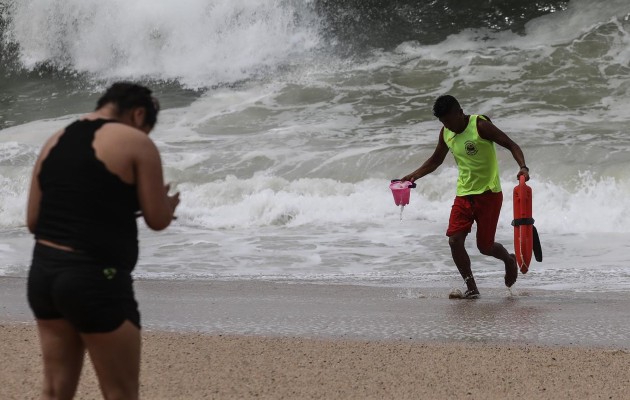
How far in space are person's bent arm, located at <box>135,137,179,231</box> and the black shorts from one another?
178 mm

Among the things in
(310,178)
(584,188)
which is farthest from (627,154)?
(310,178)

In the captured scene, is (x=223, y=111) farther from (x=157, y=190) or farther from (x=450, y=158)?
(x=157, y=190)

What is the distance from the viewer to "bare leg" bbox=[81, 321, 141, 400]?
8.95ft

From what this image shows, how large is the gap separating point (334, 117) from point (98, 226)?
1360 centimetres

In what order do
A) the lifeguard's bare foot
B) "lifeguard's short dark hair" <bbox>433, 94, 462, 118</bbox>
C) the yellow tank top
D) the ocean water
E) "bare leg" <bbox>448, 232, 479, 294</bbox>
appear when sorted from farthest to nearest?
the ocean water
the lifeguard's bare foot
"bare leg" <bbox>448, 232, 479, 294</bbox>
the yellow tank top
"lifeguard's short dark hair" <bbox>433, 94, 462, 118</bbox>

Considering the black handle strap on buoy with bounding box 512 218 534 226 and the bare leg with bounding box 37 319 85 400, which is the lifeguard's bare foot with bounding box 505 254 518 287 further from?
the bare leg with bounding box 37 319 85 400

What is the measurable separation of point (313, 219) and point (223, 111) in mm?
6576

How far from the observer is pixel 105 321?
2701mm

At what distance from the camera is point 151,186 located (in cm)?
271

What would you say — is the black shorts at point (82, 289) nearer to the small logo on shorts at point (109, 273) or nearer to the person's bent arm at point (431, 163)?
the small logo on shorts at point (109, 273)

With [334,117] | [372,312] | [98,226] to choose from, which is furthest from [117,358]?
[334,117]

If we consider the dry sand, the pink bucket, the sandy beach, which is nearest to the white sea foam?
the pink bucket

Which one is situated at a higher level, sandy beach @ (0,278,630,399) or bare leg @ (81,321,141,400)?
bare leg @ (81,321,141,400)

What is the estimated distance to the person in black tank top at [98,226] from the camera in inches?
106
